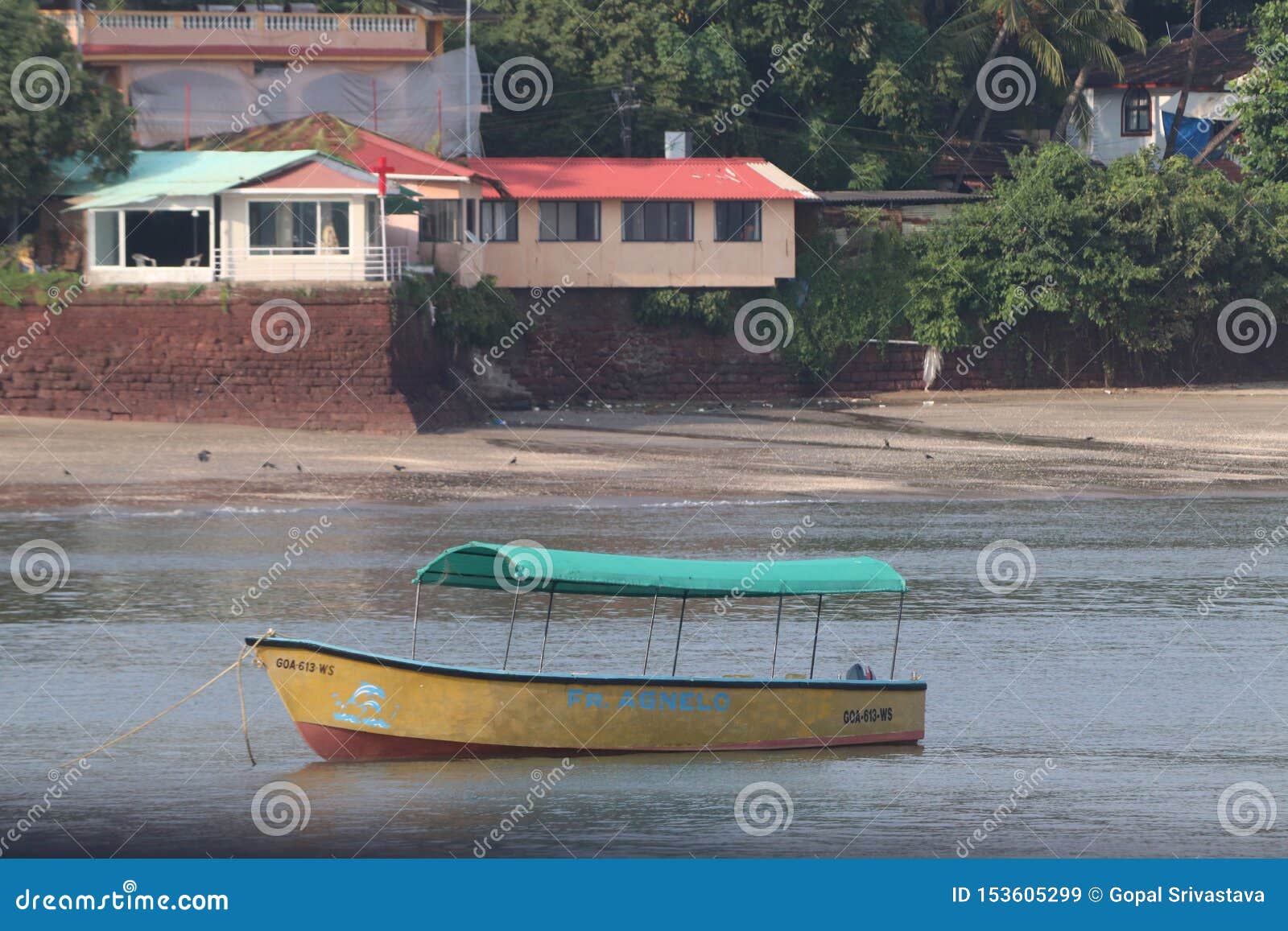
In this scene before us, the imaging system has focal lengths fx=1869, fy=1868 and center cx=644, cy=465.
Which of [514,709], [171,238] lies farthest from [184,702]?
[171,238]

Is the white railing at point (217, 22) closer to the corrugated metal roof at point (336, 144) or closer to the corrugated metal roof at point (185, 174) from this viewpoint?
the corrugated metal roof at point (336, 144)

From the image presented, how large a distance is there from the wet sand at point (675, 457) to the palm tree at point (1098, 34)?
1475cm

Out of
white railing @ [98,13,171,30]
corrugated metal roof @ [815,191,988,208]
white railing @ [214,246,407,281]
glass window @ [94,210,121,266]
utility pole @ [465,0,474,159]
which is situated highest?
white railing @ [98,13,171,30]

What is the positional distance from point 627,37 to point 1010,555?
25.1 meters

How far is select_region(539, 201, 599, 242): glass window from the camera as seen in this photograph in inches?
1815

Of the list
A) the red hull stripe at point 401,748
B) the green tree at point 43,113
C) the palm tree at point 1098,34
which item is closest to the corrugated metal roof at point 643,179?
the green tree at point 43,113

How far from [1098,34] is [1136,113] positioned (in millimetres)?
6460

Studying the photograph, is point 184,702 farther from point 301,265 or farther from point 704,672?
point 301,265

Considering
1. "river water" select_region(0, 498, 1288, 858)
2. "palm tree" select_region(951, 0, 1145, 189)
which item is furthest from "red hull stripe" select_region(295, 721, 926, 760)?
"palm tree" select_region(951, 0, 1145, 189)

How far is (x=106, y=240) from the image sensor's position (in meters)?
39.5

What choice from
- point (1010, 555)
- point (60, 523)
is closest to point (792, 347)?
point (1010, 555)

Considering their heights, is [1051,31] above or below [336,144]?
above

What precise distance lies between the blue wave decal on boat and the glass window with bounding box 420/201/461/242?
2797cm

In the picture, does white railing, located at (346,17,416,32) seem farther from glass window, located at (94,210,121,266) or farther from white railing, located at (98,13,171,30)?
glass window, located at (94,210,121,266)
